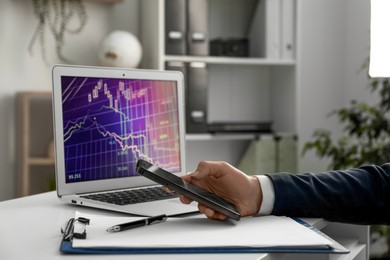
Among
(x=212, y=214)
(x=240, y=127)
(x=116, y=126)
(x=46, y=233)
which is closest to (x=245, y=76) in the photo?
(x=240, y=127)

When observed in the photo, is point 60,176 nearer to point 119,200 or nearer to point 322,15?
point 119,200

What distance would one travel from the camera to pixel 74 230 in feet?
3.14

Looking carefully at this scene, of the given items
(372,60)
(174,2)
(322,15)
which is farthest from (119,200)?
(322,15)

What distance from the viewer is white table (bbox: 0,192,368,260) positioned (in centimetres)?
85

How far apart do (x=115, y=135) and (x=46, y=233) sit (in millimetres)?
391

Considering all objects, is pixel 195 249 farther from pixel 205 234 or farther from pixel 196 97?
pixel 196 97

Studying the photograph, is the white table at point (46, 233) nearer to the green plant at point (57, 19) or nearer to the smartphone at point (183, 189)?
the smartphone at point (183, 189)

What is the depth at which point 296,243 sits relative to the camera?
35.2 inches

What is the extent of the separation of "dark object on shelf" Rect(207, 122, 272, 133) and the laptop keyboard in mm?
1711

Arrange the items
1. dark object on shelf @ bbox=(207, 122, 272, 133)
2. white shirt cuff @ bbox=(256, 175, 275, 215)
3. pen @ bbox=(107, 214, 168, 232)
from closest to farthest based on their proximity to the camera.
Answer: pen @ bbox=(107, 214, 168, 232) → white shirt cuff @ bbox=(256, 175, 275, 215) → dark object on shelf @ bbox=(207, 122, 272, 133)

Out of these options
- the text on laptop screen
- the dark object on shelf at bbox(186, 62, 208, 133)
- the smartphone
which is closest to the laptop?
the text on laptop screen

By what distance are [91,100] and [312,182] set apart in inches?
19.2

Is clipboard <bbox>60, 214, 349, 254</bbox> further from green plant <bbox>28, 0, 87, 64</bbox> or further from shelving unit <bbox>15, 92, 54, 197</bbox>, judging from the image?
green plant <bbox>28, 0, 87, 64</bbox>

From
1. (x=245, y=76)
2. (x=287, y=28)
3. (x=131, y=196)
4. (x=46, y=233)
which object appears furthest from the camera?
(x=245, y=76)
